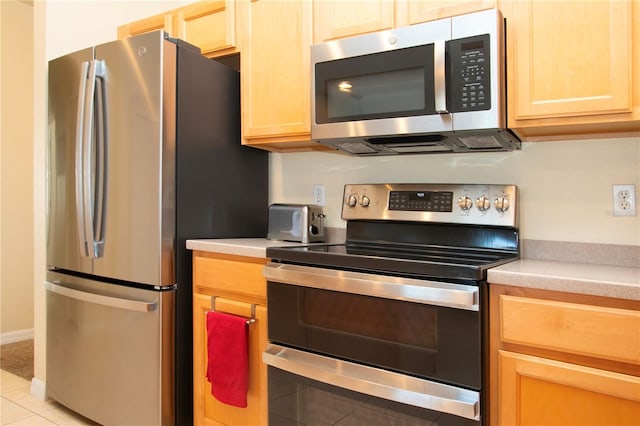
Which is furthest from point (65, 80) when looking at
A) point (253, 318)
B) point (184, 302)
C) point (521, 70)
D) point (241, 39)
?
point (521, 70)

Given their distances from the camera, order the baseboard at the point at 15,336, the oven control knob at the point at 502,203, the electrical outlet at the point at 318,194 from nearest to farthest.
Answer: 1. the oven control knob at the point at 502,203
2. the electrical outlet at the point at 318,194
3. the baseboard at the point at 15,336

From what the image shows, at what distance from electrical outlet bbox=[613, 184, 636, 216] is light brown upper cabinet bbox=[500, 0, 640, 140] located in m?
0.20

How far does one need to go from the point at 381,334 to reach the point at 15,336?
11.2 ft

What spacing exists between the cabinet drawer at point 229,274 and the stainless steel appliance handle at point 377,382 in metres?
0.27

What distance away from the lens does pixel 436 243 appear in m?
1.82

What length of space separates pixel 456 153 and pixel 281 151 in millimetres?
947

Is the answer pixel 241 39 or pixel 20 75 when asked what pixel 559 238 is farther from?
pixel 20 75

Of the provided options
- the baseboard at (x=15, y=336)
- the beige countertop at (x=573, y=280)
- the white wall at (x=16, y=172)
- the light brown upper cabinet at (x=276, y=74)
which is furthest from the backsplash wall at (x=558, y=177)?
the baseboard at (x=15, y=336)

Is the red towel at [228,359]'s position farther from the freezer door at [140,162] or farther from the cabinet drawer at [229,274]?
the freezer door at [140,162]

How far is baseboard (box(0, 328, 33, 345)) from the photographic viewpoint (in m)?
3.40

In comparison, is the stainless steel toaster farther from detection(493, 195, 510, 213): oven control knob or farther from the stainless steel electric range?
detection(493, 195, 510, 213): oven control knob

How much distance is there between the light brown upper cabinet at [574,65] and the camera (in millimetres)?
1316

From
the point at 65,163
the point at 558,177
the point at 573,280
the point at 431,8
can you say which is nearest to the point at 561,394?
the point at 573,280

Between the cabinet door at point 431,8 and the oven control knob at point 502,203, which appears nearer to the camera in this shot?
the cabinet door at point 431,8
